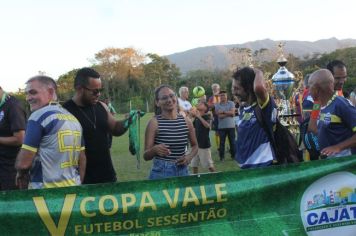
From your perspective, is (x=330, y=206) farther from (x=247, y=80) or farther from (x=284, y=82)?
(x=284, y=82)

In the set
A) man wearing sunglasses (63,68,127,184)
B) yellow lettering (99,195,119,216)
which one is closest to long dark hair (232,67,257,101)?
man wearing sunglasses (63,68,127,184)

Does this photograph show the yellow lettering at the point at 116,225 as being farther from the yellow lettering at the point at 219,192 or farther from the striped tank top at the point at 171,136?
the striped tank top at the point at 171,136

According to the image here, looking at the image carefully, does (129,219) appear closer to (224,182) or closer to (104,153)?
(224,182)

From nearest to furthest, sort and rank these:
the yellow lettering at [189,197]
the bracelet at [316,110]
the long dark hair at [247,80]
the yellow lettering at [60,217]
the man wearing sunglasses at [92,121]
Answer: the yellow lettering at [60,217], the yellow lettering at [189,197], the long dark hair at [247,80], the man wearing sunglasses at [92,121], the bracelet at [316,110]

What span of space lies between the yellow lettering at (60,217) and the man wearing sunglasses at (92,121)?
3.38 feet

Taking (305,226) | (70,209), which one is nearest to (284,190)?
(305,226)

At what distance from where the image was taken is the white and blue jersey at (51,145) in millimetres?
3301

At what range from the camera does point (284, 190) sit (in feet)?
11.7

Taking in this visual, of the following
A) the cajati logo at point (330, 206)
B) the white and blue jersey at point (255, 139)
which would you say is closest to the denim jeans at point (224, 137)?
the white and blue jersey at point (255, 139)

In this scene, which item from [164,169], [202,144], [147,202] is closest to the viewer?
[147,202]

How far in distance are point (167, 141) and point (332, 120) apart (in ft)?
5.27

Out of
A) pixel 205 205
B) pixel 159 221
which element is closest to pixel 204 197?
pixel 205 205

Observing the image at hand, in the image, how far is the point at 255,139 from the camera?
12.8ft

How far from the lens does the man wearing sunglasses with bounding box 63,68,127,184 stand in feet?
13.5
